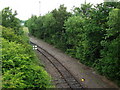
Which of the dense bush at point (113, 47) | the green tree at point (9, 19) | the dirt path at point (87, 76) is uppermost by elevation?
the green tree at point (9, 19)

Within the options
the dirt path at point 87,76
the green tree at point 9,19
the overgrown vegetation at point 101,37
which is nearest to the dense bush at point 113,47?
the overgrown vegetation at point 101,37

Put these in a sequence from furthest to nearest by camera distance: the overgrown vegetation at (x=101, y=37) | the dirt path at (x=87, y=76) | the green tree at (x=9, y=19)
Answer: the green tree at (x=9, y=19) → the dirt path at (x=87, y=76) → the overgrown vegetation at (x=101, y=37)

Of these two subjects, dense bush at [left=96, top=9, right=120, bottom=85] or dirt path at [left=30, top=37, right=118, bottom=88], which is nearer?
dense bush at [left=96, top=9, right=120, bottom=85]

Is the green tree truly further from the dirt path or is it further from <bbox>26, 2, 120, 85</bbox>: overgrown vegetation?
<bbox>26, 2, 120, 85</bbox>: overgrown vegetation

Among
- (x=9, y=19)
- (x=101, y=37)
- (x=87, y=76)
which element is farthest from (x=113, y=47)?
(x=9, y=19)

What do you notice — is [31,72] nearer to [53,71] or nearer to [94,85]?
[94,85]

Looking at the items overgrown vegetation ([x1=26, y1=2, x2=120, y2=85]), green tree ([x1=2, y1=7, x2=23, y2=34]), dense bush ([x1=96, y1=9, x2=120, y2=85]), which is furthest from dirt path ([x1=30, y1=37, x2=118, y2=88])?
green tree ([x1=2, y1=7, x2=23, y2=34])

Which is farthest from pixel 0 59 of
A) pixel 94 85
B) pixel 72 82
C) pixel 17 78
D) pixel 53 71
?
pixel 53 71

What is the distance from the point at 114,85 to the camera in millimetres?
9531

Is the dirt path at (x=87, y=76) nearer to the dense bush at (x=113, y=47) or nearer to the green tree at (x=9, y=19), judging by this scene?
the dense bush at (x=113, y=47)

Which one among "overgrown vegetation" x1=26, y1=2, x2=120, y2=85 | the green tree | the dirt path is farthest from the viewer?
the green tree

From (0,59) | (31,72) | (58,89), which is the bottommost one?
(58,89)

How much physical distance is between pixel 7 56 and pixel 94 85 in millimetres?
6688

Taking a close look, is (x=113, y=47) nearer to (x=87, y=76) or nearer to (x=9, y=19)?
(x=87, y=76)
